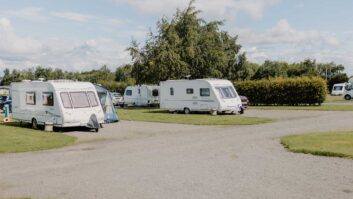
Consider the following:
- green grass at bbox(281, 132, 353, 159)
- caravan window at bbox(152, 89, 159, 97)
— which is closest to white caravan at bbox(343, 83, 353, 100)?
caravan window at bbox(152, 89, 159, 97)

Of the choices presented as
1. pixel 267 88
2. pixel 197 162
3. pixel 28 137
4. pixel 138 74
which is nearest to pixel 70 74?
pixel 138 74

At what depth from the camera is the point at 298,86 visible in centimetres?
3884

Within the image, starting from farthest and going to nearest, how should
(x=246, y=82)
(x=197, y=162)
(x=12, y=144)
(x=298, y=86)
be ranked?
(x=246, y=82)
(x=298, y=86)
(x=12, y=144)
(x=197, y=162)

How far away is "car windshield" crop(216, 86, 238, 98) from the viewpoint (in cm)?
3087

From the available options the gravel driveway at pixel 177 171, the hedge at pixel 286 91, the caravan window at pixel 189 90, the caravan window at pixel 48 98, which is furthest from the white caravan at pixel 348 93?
the caravan window at pixel 48 98

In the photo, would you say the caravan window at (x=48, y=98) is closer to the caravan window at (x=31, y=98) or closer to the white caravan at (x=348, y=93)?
the caravan window at (x=31, y=98)

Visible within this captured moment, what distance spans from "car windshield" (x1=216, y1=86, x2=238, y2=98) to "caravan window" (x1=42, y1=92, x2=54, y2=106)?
40.9 ft

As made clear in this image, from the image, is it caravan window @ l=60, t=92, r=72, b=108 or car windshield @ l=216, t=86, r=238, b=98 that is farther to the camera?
car windshield @ l=216, t=86, r=238, b=98

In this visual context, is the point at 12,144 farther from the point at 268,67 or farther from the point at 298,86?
the point at 268,67

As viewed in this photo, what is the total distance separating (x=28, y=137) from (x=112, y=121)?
8.02 metres

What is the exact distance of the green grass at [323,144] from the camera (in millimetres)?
12852

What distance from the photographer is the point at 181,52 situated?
143 ft

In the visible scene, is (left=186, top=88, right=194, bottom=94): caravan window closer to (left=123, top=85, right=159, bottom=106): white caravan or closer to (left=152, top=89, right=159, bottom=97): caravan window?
(left=123, top=85, right=159, bottom=106): white caravan

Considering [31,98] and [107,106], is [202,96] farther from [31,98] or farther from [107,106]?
[31,98]
